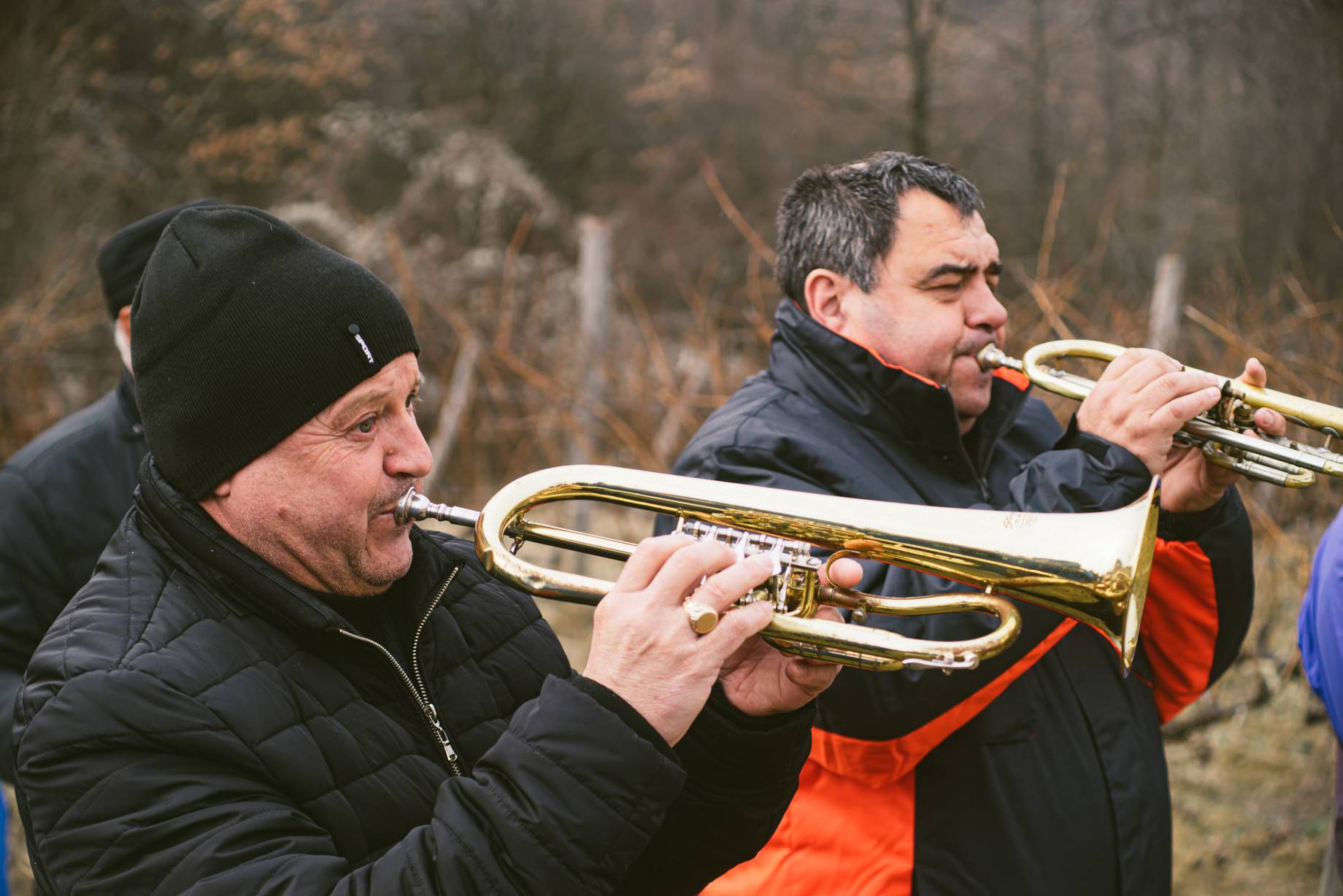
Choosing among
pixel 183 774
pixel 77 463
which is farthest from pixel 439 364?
pixel 183 774

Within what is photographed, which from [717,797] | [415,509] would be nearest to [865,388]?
[717,797]

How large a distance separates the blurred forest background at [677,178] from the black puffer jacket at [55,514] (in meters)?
2.44

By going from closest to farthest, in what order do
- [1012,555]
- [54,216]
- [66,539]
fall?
[1012,555] < [66,539] < [54,216]

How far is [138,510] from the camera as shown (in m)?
1.70

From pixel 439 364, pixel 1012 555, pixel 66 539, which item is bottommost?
pixel 439 364

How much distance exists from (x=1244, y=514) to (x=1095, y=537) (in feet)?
3.38

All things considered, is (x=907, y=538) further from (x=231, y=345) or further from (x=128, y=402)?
(x=128, y=402)

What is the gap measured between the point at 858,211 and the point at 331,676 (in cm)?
165

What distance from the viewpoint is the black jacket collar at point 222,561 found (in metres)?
1.59

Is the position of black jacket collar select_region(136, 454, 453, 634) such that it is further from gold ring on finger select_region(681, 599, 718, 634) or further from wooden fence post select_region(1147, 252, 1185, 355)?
wooden fence post select_region(1147, 252, 1185, 355)

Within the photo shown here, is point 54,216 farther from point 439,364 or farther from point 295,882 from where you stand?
point 295,882

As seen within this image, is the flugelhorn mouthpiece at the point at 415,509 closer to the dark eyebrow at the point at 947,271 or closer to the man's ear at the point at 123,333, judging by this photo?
→ the dark eyebrow at the point at 947,271

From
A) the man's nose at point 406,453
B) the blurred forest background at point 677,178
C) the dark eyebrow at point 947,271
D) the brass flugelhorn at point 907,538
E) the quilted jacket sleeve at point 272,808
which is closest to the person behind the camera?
the quilted jacket sleeve at point 272,808

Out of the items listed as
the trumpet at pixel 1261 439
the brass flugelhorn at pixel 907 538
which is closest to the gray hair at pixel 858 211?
the trumpet at pixel 1261 439
